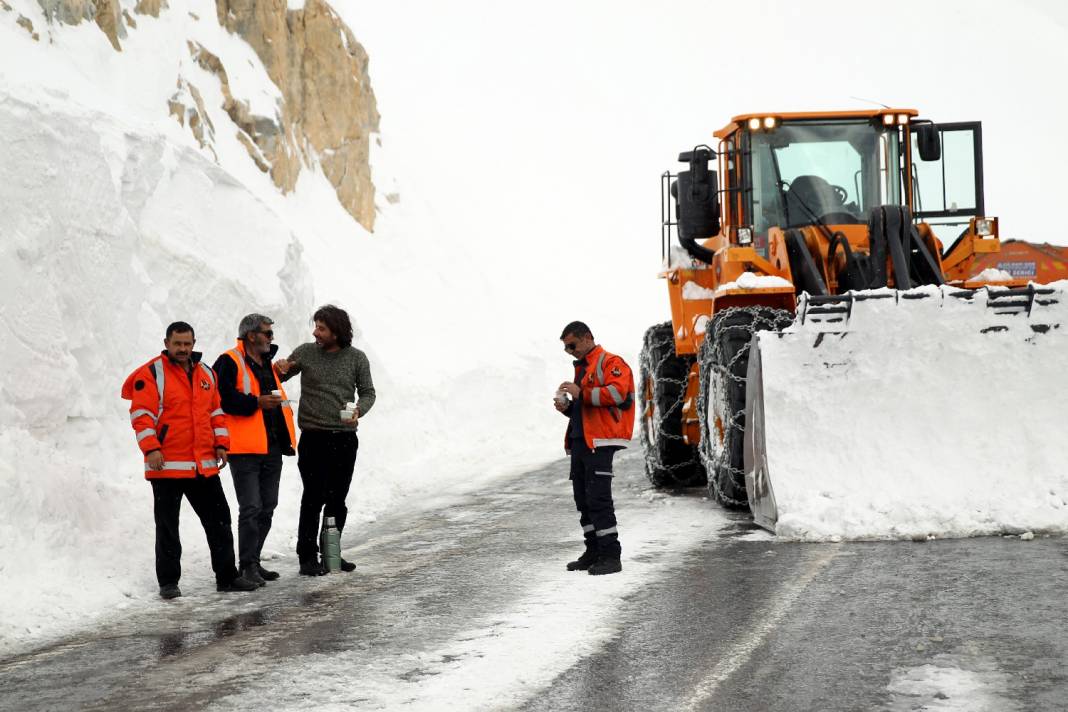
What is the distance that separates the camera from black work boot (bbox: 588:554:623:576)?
7.70m

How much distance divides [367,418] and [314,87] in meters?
12.5

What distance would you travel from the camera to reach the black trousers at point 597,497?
25.5ft

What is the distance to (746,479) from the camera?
31.1ft

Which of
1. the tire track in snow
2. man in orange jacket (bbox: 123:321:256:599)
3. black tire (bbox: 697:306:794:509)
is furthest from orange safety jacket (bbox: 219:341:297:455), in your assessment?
black tire (bbox: 697:306:794:509)

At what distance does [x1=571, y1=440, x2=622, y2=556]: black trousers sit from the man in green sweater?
4.78 ft

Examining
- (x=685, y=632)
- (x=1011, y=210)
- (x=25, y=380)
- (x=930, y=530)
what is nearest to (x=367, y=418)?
(x=25, y=380)

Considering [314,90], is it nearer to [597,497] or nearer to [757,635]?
[597,497]

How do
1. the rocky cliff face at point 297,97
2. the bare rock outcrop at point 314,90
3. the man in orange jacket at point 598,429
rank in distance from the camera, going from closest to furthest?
the man in orange jacket at point 598,429 → the rocky cliff face at point 297,97 → the bare rock outcrop at point 314,90

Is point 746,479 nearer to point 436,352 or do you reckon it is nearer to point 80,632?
point 80,632

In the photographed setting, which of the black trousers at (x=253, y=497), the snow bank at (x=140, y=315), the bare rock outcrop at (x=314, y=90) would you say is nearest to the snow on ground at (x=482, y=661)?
the black trousers at (x=253, y=497)

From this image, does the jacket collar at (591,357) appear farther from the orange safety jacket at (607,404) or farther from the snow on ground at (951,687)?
the snow on ground at (951,687)

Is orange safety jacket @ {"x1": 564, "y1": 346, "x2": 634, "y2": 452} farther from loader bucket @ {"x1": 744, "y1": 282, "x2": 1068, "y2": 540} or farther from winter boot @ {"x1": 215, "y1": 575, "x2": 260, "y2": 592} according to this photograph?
winter boot @ {"x1": 215, "y1": 575, "x2": 260, "y2": 592}

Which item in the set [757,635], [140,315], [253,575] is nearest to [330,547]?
[253,575]

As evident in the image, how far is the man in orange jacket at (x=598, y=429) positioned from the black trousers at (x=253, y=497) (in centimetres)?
196
